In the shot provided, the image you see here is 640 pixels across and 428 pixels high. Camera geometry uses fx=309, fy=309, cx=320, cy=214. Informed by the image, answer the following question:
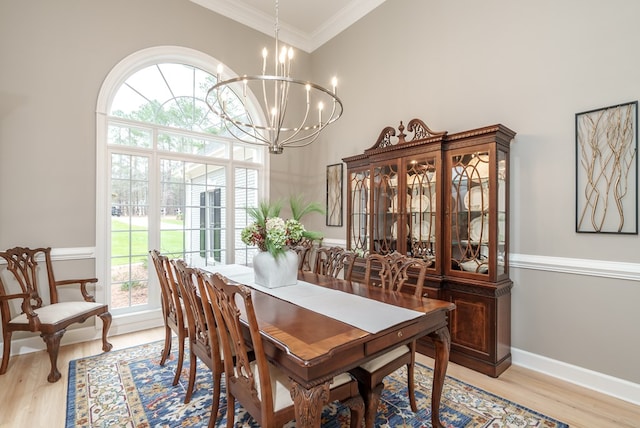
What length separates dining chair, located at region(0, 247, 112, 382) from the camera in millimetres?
2504

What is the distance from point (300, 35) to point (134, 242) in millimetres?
3847

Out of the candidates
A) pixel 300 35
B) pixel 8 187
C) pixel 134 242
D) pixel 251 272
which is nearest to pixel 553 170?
pixel 251 272

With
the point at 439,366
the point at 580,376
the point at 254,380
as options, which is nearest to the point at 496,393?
the point at 580,376

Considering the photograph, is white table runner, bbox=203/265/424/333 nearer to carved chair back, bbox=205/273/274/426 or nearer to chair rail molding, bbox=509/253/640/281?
carved chair back, bbox=205/273/274/426

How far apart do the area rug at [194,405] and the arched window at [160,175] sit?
1.27m

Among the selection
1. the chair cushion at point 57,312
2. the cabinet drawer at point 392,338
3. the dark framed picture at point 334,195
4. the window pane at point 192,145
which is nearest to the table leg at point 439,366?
the cabinet drawer at point 392,338

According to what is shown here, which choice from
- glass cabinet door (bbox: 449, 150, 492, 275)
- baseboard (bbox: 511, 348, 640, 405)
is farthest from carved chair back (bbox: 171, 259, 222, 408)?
baseboard (bbox: 511, 348, 640, 405)

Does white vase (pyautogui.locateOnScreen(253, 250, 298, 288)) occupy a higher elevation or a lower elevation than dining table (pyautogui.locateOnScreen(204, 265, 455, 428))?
higher

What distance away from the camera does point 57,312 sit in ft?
8.72

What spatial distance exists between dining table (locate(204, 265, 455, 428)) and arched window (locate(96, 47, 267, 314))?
6.95 feet

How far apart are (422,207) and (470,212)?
1.50 feet

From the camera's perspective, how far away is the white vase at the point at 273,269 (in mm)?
2301

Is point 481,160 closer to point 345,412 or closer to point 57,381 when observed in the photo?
point 345,412

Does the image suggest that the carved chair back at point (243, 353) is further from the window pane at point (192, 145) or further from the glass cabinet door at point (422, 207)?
the window pane at point (192, 145)
